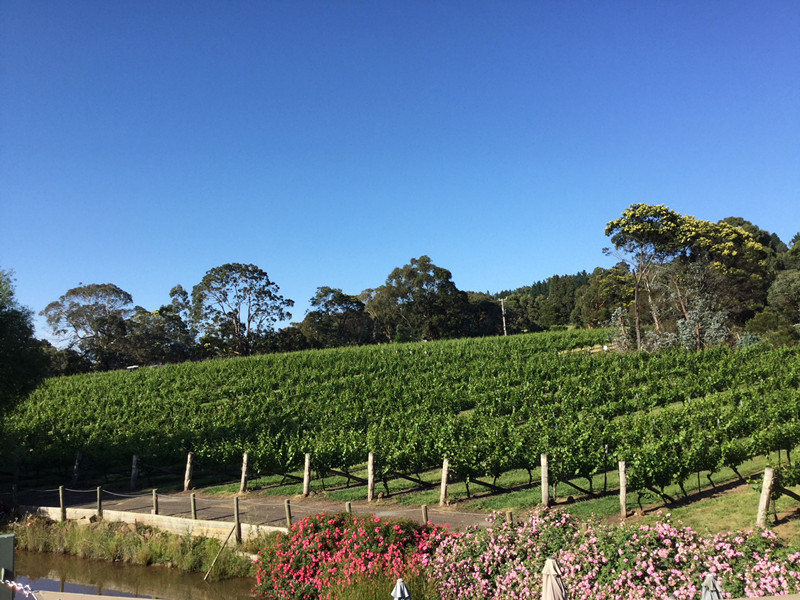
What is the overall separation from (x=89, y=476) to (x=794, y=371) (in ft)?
103

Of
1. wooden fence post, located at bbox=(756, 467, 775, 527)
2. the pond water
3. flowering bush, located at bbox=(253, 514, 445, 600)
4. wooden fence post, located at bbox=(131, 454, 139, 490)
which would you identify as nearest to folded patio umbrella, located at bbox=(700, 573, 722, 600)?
flowering bush, located at bbox=(253, 514, 445, 600)

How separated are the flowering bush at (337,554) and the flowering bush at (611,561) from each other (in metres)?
0.70

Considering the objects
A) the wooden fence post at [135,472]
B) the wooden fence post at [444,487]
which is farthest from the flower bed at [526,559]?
the wooden fence post at [135,472]

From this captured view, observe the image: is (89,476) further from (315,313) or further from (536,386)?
(315,313)

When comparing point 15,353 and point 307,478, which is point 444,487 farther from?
point 15,353

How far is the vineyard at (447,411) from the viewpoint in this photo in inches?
614

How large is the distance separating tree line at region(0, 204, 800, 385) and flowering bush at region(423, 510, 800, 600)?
3162 cm

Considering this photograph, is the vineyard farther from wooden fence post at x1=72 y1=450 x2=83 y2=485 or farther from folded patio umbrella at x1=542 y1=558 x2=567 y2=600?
folded patio umbrella at x1=542 y1=558 x2=567 y2=600

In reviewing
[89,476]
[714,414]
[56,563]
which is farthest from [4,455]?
[714,414]

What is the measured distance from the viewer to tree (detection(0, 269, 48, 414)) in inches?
878

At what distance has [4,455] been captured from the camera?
2177 centimetres

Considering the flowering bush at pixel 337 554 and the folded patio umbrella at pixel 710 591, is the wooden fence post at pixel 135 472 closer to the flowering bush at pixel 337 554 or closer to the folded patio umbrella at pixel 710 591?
the flowering bush at pixel 337 554

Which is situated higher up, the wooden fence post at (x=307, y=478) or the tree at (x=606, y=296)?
the tree at (x=606, y=296)

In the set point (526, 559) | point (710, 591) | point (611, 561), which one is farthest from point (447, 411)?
point (710, 591)
